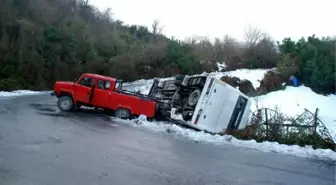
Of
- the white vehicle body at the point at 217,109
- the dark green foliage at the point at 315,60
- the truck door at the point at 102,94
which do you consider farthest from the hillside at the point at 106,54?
the white vehicle body at the point at 217,109

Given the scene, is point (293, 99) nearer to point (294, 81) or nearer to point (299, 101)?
point (299, 101)

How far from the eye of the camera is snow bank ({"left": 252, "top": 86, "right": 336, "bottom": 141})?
30475 millimetres

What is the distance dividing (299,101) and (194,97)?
20162 mm

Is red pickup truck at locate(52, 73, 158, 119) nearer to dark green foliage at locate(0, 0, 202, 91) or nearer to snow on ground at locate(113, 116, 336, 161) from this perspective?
snow on ground at locate(113, 116, 336, 161)

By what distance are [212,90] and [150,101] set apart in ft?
11.3

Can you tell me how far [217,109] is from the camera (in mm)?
15984

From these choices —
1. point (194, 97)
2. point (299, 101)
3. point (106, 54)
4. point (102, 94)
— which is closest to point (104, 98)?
point (102, 94)

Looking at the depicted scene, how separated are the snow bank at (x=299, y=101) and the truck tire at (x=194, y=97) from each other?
14.1m

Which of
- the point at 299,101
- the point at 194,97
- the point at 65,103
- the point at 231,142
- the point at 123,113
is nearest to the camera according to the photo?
the point at 231,142

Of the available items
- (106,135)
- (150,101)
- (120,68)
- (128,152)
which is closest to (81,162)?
(128,152)

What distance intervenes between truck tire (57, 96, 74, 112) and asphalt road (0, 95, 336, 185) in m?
4.27

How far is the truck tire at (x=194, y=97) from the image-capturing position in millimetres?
16253

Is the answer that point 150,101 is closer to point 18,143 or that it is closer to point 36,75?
point 18,143

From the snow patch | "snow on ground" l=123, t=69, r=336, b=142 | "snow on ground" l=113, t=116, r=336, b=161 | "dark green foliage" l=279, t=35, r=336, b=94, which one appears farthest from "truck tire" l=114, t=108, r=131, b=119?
the snow patch
